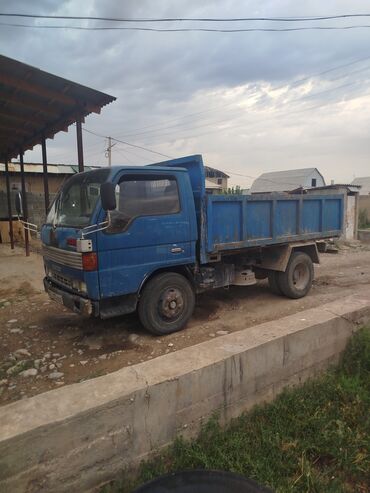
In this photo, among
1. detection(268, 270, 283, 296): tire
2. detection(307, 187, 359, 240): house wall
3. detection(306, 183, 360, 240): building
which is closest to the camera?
detection(268, 270, 283, 296): tire

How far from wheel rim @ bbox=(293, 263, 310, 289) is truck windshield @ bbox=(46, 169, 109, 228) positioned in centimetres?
373

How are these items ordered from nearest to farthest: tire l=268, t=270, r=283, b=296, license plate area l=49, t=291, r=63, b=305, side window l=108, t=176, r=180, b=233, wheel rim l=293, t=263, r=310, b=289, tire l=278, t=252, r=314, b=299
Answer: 1. side window l=108, t=176, r=180, b=233
2. license plate area l=49, t=291, r=63, b=305
3. tire l=278, t=252, r=314, b=299
4. tire l=268, t=270, r=283, b=296
5. wheel rim l=293, t=263, r=310, b=289

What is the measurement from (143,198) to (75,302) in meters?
1.45

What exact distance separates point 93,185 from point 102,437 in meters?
2.78

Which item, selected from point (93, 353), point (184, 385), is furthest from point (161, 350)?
point (184, 385)

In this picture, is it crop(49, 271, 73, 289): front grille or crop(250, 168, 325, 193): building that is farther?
crop(250, 168, 325, 193): building

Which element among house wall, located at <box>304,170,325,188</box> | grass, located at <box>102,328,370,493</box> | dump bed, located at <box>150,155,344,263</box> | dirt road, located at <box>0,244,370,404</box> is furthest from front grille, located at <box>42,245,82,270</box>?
house wall, located at <box>304,170,325,188</box>

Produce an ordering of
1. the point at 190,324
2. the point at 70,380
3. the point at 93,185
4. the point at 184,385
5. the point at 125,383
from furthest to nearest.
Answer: the point at 190,324
the point at 93,185
the point at 70,380
the point at 184,385
the point at 125,383

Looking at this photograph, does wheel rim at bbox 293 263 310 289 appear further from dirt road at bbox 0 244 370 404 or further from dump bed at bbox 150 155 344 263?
dump bed at bbox 150 155 344 263

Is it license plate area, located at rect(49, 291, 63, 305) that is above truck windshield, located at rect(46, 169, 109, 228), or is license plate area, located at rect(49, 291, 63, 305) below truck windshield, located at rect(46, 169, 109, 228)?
below

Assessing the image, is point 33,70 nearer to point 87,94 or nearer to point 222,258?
point 87,94

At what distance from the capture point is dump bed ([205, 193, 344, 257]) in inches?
191

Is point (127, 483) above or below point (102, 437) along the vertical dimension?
below

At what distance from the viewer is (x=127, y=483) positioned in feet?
8.31
